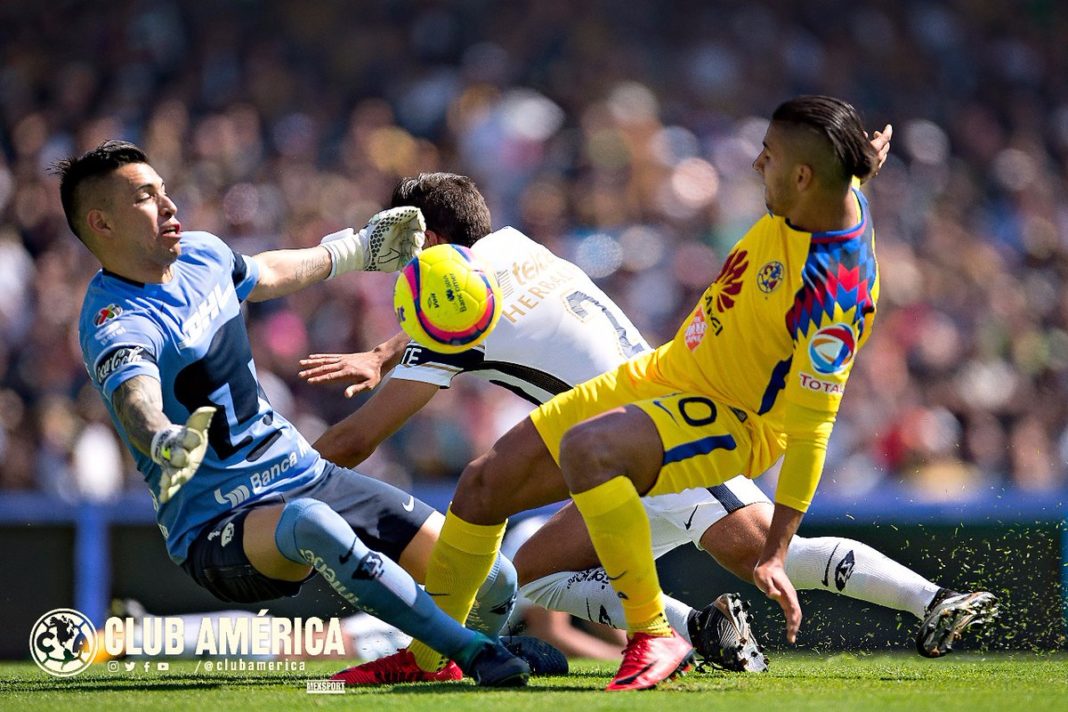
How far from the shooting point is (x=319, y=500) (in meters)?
5.23

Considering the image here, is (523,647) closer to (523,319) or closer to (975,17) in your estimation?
(523,319)

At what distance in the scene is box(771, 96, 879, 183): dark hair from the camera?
471 cm

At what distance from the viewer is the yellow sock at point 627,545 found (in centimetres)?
475

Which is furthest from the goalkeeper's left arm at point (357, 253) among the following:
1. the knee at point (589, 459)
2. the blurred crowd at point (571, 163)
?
the blurred crowd at point (571, 163)

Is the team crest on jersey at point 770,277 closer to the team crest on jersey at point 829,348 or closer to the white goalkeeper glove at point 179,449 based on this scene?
the team crest on jersey at point 829,348

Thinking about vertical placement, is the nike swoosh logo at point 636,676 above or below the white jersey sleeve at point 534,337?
below

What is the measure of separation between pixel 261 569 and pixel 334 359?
107 cm

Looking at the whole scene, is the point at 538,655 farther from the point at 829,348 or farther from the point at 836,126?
the point at 836,126

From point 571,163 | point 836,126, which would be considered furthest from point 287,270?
point 571,163

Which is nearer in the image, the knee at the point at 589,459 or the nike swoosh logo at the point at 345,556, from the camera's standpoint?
the nike swoosh logo at the point at 345,556

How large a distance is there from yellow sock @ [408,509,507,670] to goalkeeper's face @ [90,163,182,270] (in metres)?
1.35

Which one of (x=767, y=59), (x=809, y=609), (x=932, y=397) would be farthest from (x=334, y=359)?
(x=767, y=59)

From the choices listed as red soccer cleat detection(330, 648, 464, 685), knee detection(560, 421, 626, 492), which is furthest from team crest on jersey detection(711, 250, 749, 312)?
red soccer cleat detection(330, 648, 464, 685)

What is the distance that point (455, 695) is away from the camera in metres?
4.56
